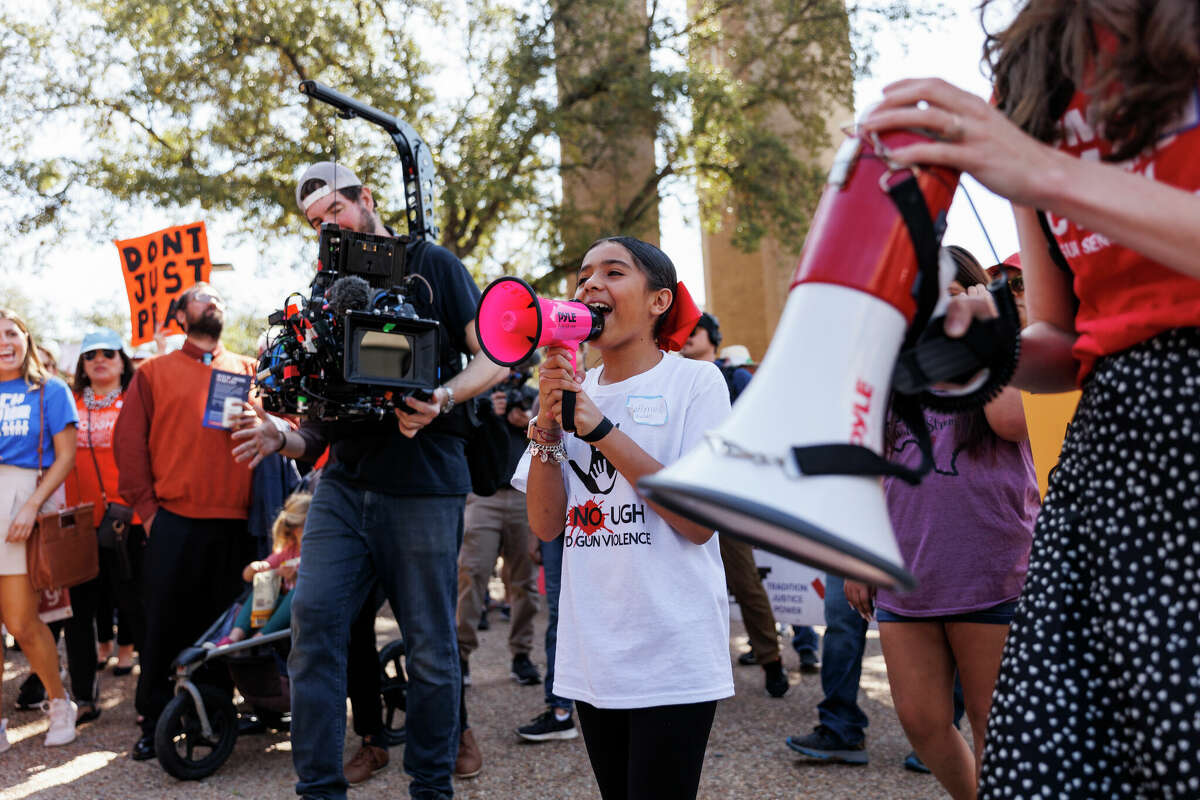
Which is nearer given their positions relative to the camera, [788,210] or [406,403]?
[406,403]

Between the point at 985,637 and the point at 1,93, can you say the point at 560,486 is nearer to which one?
the point at 985,637

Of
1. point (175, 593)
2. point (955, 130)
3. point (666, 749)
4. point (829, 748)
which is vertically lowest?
point (829, 748)

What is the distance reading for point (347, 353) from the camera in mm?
3523

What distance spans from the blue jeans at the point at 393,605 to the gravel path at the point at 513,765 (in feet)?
2.96

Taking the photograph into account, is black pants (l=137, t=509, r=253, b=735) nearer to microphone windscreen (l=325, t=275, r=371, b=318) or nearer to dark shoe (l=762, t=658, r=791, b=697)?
microphone windscreen (l=325, t=275, r=371, b=318)

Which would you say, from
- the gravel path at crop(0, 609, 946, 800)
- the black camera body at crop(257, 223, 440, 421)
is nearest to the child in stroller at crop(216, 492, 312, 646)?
the gravel path at crop(0, 609, 946, 800)

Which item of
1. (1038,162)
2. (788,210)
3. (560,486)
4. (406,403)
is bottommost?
(560,486)

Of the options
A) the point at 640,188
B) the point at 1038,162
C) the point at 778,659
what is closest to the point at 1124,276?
the point at 1038,162

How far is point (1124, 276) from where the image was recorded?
1.49 meters

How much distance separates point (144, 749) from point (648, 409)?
3.97m

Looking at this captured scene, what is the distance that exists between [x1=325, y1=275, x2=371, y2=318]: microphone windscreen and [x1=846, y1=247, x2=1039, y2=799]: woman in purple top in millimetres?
1858

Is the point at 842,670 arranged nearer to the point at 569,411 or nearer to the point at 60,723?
the point at 569,411

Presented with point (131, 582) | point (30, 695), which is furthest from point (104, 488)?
point (30, 695)

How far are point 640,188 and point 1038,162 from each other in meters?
19.1
